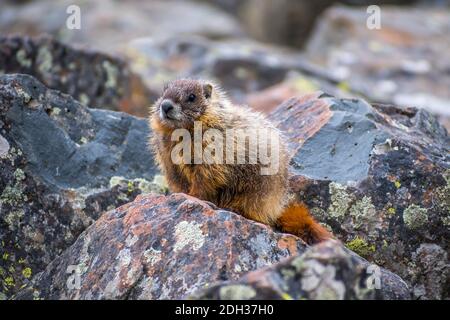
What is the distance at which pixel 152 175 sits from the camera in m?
7.90

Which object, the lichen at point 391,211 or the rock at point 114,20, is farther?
the rock at point 114,20

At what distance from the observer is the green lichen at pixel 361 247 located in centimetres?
699

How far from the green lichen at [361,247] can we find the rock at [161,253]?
3.72 feet

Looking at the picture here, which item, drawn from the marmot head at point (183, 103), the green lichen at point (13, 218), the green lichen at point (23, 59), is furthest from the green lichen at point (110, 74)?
the green lichen at point (13, 218)

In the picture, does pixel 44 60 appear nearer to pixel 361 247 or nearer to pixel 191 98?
pixel 191 98

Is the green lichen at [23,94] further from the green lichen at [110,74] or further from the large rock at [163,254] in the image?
the green lichen at [110,74]

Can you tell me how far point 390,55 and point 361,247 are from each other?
409 inches

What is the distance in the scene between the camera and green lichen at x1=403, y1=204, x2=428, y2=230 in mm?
6949

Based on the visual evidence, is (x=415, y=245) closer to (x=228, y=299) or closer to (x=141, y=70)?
(x=228, y=299)

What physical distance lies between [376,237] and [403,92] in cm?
892

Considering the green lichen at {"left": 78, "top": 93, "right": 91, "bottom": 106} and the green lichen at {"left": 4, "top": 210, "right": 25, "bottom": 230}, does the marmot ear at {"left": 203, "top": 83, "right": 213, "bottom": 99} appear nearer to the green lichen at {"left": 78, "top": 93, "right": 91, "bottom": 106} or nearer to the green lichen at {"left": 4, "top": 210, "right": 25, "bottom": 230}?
the green lichen at {"left": 4, "top": 210, "right": 25, "bottom": 230}

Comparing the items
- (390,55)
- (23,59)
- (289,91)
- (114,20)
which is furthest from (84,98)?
(114,20)

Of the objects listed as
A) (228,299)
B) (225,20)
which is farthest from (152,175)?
(225,20)

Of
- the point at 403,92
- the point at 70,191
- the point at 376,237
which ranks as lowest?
the point at 403,92
